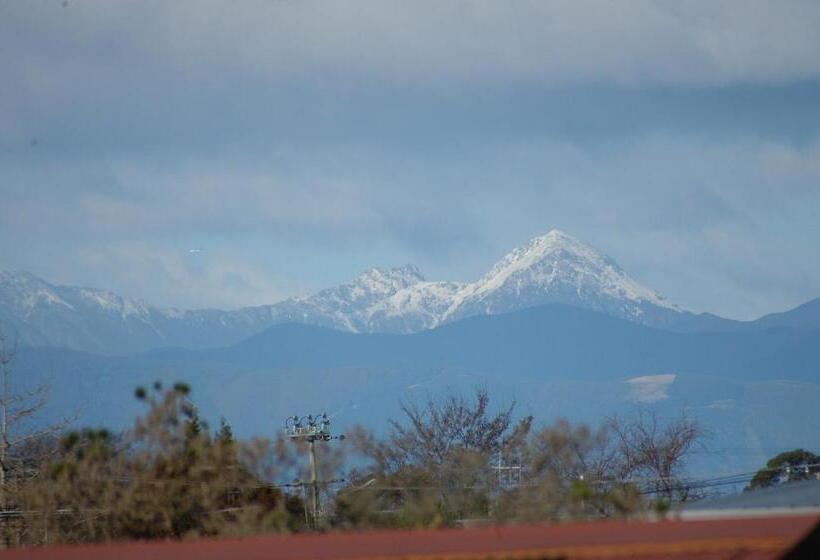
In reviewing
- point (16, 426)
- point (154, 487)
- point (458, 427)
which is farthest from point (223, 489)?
point (458, 427)

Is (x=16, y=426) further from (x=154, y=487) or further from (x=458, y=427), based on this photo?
(x=458, y=427)

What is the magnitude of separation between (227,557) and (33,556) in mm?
2619

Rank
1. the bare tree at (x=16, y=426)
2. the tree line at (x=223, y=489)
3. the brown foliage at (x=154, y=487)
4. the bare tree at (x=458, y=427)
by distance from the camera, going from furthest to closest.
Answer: the bare tree at (x=458, y=427), the bare tree at (x=16, y=426), the brown foliage at (x=154, y=487), the tree line at (x=223, y=489)

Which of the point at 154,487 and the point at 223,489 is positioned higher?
the point at 154,487

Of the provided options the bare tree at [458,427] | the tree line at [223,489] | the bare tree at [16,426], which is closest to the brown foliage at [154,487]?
the tree line at [223,489]

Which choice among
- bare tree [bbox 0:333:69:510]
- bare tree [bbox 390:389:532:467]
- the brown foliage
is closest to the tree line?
the brown foliage

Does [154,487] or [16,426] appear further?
[16,426]

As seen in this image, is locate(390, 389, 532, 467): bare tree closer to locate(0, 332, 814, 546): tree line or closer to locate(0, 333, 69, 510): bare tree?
locate(0, 333, 69, 510): bare tree

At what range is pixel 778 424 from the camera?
170 metres

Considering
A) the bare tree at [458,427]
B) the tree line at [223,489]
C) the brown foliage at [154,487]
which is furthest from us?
the bare tree at [458,427]

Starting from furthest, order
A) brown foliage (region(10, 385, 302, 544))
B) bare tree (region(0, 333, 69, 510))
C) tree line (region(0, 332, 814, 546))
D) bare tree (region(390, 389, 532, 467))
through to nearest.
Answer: bare tree (region(390, 389, 532, 467)) → bare tree (region(0, 333, 69, 510)) → brown foliage (region(10, 385, 302, 544)) → tree line (region(0, 332, 814, 546))

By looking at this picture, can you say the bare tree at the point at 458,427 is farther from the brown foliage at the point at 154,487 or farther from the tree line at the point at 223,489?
the brown foliage at the point at 154,487

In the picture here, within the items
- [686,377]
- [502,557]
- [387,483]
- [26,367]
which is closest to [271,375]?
[26,367]

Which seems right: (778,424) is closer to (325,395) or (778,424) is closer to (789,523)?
(325,395)
